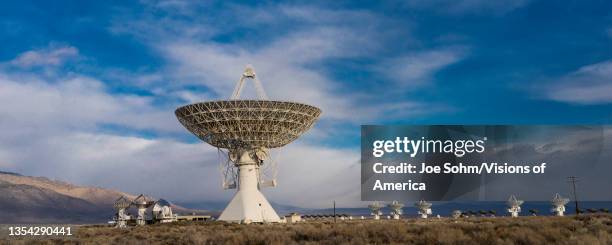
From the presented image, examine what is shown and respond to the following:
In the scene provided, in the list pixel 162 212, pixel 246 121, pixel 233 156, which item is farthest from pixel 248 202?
pixel 162 212

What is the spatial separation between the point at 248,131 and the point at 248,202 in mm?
7844

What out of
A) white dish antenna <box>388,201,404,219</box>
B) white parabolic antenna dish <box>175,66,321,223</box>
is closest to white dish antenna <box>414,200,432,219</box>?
white dish antenna <box>388,201,404,219</box>

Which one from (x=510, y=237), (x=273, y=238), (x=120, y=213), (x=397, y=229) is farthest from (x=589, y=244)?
(x=120, y=213)

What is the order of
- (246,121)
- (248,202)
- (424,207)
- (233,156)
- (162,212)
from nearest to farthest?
→ (246,121) → (248,202) → (233,156) → (162,212) → (424,207)

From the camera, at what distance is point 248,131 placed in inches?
2424

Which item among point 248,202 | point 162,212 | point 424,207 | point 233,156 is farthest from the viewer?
point 424,207

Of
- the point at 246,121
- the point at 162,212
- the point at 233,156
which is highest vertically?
the point at 246,121

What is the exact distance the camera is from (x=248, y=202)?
6256 cm

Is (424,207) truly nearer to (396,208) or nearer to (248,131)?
(396,208)

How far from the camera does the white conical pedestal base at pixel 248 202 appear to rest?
6166cm

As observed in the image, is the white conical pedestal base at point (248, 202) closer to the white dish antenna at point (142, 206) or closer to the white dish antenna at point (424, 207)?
the white dish antenna at point (142, 206)

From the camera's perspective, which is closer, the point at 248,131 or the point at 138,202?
the point at 248,131

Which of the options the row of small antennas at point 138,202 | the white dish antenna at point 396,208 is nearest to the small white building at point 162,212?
the row of small antennas at point 138,202

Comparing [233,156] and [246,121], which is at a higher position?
[246,121]
